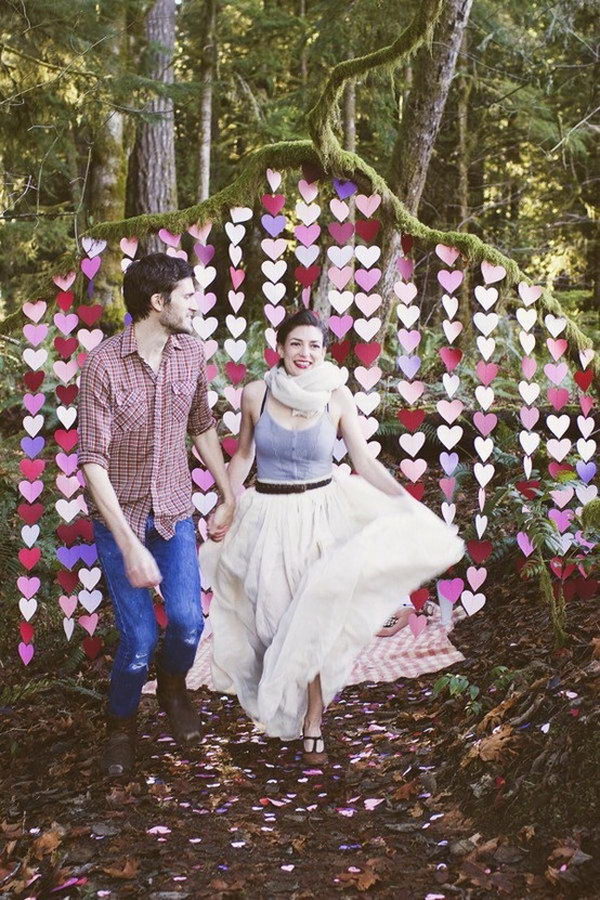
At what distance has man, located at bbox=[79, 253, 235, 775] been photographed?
13.5 ft

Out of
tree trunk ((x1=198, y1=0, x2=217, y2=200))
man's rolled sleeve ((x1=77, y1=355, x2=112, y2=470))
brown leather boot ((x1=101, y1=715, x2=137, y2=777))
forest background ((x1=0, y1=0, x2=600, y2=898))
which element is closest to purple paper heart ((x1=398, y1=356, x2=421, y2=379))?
forest background ((x1=0, y1=0, x2=600, y2=898))

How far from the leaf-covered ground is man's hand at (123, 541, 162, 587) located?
0.90 metres

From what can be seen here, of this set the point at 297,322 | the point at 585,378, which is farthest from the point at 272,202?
the point at 585,378

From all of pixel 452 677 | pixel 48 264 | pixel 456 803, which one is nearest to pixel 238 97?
pixel 48 264

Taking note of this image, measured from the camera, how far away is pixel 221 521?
452cm

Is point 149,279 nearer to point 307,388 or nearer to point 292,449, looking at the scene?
point 307,388

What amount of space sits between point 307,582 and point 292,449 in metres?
0.62

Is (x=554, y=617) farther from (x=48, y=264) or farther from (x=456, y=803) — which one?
(x=48, y=264)

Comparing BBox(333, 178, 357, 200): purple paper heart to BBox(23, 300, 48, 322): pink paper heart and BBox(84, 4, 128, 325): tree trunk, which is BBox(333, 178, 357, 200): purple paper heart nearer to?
BBox(23, 300, 48, 322): pink paper heart

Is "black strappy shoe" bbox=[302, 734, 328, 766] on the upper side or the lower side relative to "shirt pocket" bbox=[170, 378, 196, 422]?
lower

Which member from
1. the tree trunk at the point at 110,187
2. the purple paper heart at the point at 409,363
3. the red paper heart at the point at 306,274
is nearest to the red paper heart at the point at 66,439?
the red paper heart at the point at 306,274

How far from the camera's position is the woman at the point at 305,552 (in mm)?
4227

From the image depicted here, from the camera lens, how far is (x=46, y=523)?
7.15 m

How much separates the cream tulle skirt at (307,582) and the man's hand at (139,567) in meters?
0.69
